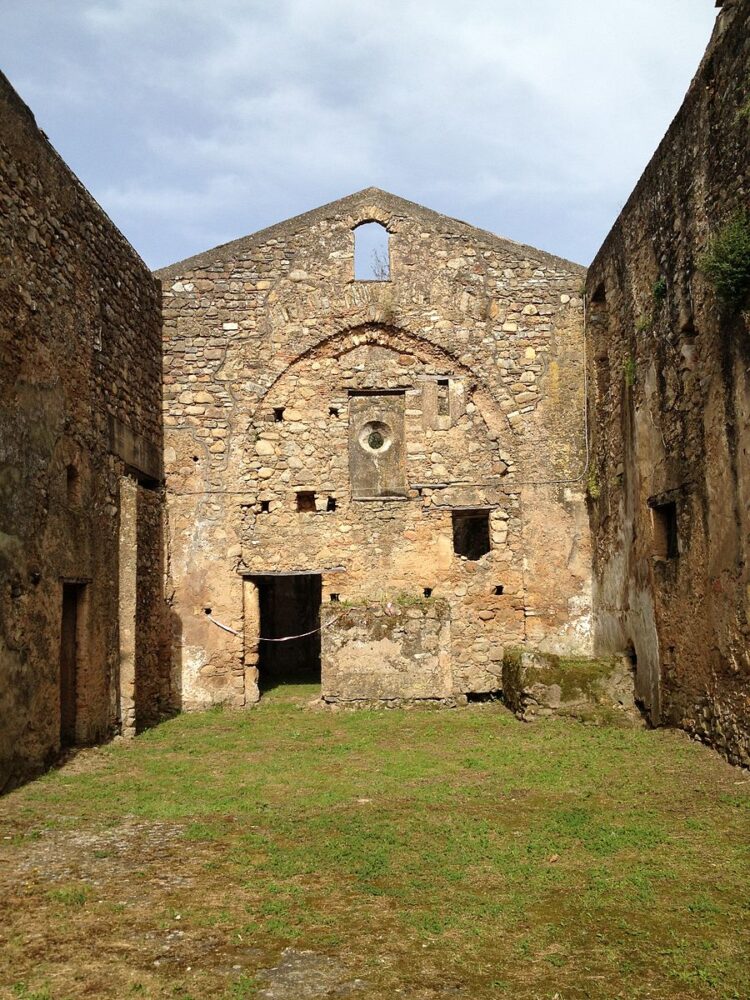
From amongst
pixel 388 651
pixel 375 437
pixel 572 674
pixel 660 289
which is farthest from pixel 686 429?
pixel 375 437

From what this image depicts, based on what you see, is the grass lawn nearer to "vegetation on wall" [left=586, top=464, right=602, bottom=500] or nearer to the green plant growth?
"vegetation on wall" [left=586, top=464, right=602, bottom=500]

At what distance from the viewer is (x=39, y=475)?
330 inches

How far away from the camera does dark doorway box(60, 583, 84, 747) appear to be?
9.32 meters

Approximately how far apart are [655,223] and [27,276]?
6.89m

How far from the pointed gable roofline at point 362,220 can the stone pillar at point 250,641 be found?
5.09 m

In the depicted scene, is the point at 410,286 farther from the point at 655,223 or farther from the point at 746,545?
the point at 746,545

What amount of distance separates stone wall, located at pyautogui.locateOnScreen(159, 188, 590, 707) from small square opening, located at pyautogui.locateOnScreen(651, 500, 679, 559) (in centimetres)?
281

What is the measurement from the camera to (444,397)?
515 inches

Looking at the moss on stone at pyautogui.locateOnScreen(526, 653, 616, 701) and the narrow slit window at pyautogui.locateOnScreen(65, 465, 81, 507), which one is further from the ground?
the narrow slit window at pyautogui.locateOnScreen(65, 465, 81, 507)

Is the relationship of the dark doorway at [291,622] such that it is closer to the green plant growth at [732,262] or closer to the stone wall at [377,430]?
the stone wall at [377,430]

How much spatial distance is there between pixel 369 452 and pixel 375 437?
0.27 m

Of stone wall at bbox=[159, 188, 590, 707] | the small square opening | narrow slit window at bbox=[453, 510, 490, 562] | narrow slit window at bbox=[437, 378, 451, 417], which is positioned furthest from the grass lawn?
narrow slit window at bbox=[453, 510, 490, 562]

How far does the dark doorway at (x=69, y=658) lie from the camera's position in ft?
30.6

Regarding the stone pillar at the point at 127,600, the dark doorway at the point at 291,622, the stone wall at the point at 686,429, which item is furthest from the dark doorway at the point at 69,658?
the dark doorway at the point at 291,622
